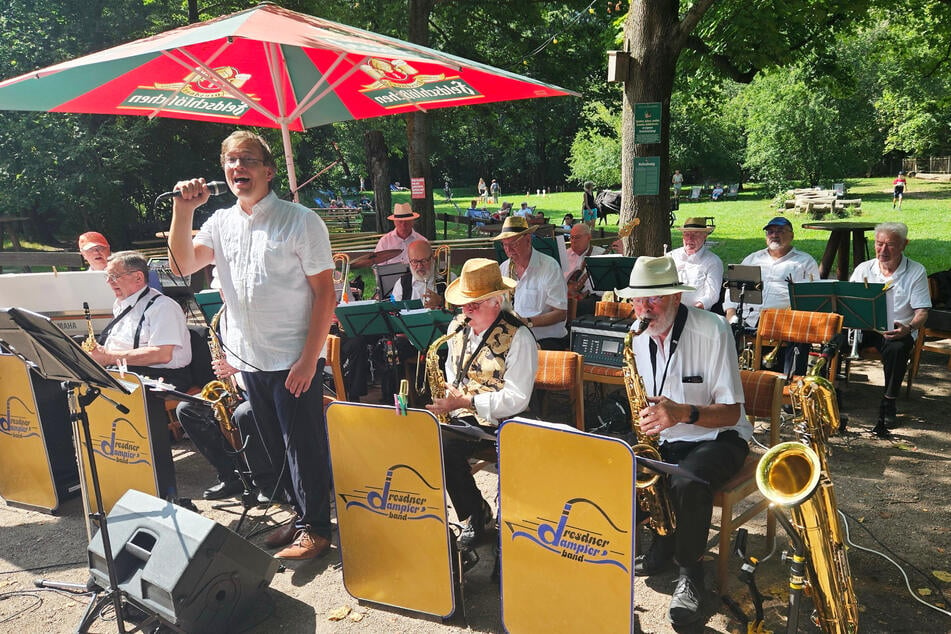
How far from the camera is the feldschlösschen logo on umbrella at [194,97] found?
18.4 feet

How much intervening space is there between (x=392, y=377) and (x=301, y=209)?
9.90 feet

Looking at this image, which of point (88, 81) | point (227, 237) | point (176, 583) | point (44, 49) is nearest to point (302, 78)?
point (88, 81)

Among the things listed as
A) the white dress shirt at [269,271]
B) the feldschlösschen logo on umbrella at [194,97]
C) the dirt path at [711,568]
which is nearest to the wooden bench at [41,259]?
the feldschlösschen logo on umbrella at [194,97]

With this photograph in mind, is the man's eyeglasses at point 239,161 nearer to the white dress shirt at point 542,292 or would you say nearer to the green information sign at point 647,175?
the white dress shirt at point 542,292

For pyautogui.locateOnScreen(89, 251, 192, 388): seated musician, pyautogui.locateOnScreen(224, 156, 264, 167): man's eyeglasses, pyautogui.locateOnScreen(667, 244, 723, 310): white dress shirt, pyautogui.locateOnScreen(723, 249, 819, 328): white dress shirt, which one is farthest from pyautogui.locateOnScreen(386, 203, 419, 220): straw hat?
pyautogui.locateOnScreen(224, 156, 264, 167): man's eyeglasses

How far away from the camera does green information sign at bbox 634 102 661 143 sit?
267 inches

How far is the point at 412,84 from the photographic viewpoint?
5625 mm

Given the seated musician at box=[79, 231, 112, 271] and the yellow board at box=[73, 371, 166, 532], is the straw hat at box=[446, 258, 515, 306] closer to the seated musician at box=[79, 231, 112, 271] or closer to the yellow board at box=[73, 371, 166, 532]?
the yellow board at box=[73, 371, 166, 532]

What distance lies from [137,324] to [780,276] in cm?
572

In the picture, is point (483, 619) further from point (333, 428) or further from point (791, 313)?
point (791, 313)

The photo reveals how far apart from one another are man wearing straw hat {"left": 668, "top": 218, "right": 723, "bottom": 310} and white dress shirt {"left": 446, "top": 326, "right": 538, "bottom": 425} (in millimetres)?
3259

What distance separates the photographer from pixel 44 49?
1584cm

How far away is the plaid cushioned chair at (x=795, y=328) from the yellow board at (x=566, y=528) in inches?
111

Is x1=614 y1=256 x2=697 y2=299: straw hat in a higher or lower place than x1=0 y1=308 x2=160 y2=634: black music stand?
higher
